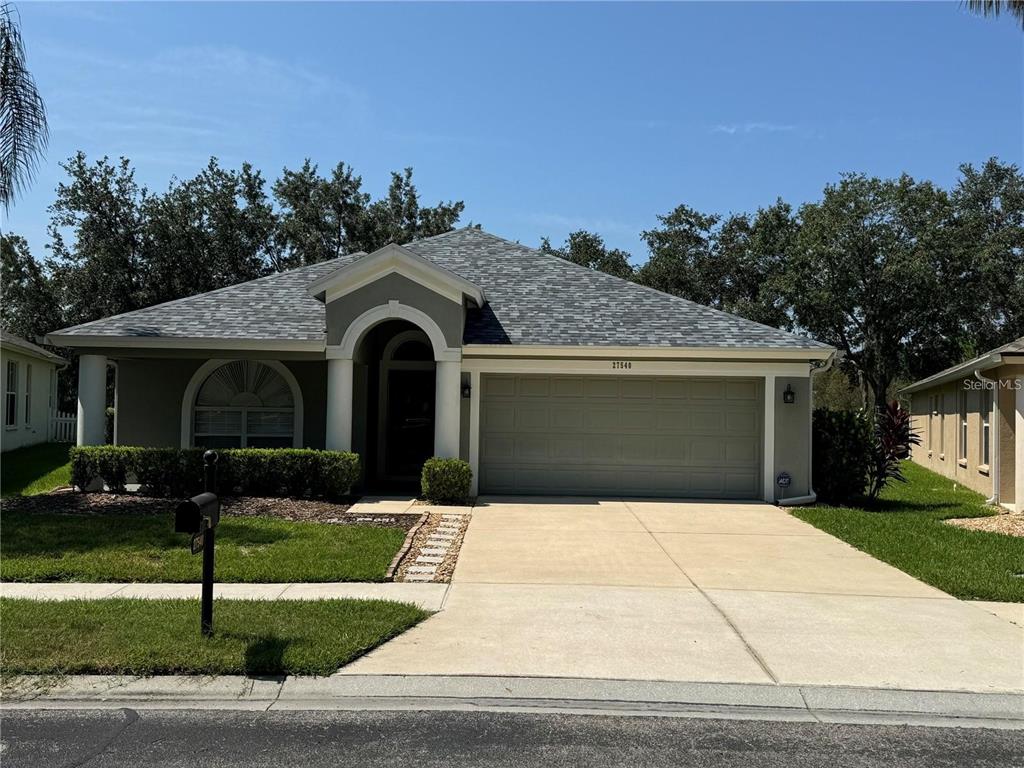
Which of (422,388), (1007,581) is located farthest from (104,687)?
(422,388)

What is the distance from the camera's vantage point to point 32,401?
25500 millimetres

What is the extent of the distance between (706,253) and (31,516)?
33.9 meters

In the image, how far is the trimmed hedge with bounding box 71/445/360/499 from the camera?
13.4 metres

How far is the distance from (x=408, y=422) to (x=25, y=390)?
15446mm

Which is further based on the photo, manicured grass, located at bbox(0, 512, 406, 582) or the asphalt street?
manicured grass, located at bbox(0, 512, 406, 582)

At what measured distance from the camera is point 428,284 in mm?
14266

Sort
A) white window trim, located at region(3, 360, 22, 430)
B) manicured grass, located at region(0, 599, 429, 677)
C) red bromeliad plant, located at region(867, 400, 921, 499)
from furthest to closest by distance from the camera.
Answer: white window trim, located at region(3, 360, 22, 430) < red bromeliad plant, located at region(867, 400, 921, 499) < manicured grass, located at region(0, 599, 429, 677)

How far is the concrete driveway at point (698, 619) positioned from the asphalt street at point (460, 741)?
2.22 ft

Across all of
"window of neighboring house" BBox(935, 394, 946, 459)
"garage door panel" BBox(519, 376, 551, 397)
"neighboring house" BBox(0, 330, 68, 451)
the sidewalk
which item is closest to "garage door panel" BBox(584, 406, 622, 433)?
"garage door panel" BBox(519, 376, 551, 397)

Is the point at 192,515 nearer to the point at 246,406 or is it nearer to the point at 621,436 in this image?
the point at 621,436

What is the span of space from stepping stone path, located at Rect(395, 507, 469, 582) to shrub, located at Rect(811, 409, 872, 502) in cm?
705

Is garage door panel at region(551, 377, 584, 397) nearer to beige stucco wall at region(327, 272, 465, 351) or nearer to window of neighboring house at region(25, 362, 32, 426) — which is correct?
beige stucco wall at region(327, 272, 465, 351)

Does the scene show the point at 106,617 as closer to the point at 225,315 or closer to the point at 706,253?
the point at 225,315

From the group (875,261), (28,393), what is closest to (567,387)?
(28,393)
